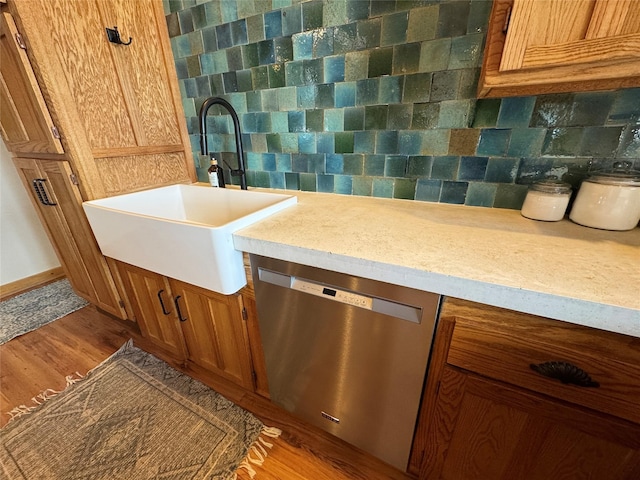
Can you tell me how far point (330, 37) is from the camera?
1.02 meters

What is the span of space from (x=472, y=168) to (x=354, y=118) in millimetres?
507

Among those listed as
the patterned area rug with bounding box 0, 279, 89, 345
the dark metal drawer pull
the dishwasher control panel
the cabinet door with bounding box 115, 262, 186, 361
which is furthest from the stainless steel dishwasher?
the patterned area rug with bounding box 0, 279, 89, 345

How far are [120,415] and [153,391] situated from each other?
139 mm

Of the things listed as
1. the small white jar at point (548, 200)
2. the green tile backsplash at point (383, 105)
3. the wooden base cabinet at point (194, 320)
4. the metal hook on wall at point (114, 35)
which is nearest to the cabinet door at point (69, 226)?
the wooden base cabinet at point (194, 320)

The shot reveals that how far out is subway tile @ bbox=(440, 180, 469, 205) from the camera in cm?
99

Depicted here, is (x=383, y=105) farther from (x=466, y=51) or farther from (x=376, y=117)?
(x=466, y=51)

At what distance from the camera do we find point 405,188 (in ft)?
3.53

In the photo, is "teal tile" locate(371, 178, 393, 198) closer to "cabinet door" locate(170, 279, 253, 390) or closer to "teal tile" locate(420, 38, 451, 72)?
"teal tile" locate(420, 38, 451, 72)

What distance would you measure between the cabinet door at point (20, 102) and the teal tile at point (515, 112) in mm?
1737

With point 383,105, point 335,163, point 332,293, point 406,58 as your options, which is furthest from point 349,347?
point 406,58

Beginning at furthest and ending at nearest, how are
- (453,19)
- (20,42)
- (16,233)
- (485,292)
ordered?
1. (16,233)
2. (20,42)
3. (453,19)
4. (485,292)

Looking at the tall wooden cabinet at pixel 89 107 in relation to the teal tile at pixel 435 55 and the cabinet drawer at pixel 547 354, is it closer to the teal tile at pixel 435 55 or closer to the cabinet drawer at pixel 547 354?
the teal tile at pixel 435 55

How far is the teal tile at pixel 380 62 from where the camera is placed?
3.12 feet

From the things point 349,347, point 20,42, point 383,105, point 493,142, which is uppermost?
point 20,42
